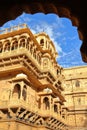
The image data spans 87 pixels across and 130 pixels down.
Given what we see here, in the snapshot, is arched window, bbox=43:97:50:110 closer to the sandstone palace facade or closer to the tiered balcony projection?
the sandstone palace facade

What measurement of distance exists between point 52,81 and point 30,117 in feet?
26.3

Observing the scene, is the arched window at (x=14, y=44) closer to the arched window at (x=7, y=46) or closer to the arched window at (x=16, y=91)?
the arched window at (x=7, y=46)

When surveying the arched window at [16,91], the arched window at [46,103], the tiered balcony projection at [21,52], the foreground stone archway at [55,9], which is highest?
the tiered balcony projection at [21,52]

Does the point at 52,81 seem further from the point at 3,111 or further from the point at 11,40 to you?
the point at 3,111

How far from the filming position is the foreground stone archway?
212cm

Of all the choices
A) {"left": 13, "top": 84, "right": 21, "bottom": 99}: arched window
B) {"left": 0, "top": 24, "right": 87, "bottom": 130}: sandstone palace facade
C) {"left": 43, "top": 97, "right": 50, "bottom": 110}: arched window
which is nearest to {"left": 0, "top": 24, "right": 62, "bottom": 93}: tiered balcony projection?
{"left": 0, "top": 24, "right": 87, "bottom": 130}: sandstone palace facade

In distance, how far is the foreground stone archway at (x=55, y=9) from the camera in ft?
Answer: 6.97

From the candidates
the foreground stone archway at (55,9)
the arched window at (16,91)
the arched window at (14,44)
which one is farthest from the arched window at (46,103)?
the foreground stone archway at (55,9)

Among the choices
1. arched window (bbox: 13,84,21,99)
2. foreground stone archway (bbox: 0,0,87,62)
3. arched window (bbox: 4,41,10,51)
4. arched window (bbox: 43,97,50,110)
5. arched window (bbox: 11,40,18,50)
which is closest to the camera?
foreground stone archway (bbox: 0,0,87,62)

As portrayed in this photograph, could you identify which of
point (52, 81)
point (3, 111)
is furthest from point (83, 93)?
point (3, 111)

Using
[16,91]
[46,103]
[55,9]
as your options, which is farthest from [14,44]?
[55,9]

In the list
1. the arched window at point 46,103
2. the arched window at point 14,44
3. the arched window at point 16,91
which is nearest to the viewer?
the arched window at point 16,91

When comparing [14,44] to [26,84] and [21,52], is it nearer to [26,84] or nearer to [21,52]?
[21,52]

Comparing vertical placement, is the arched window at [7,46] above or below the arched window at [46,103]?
above
